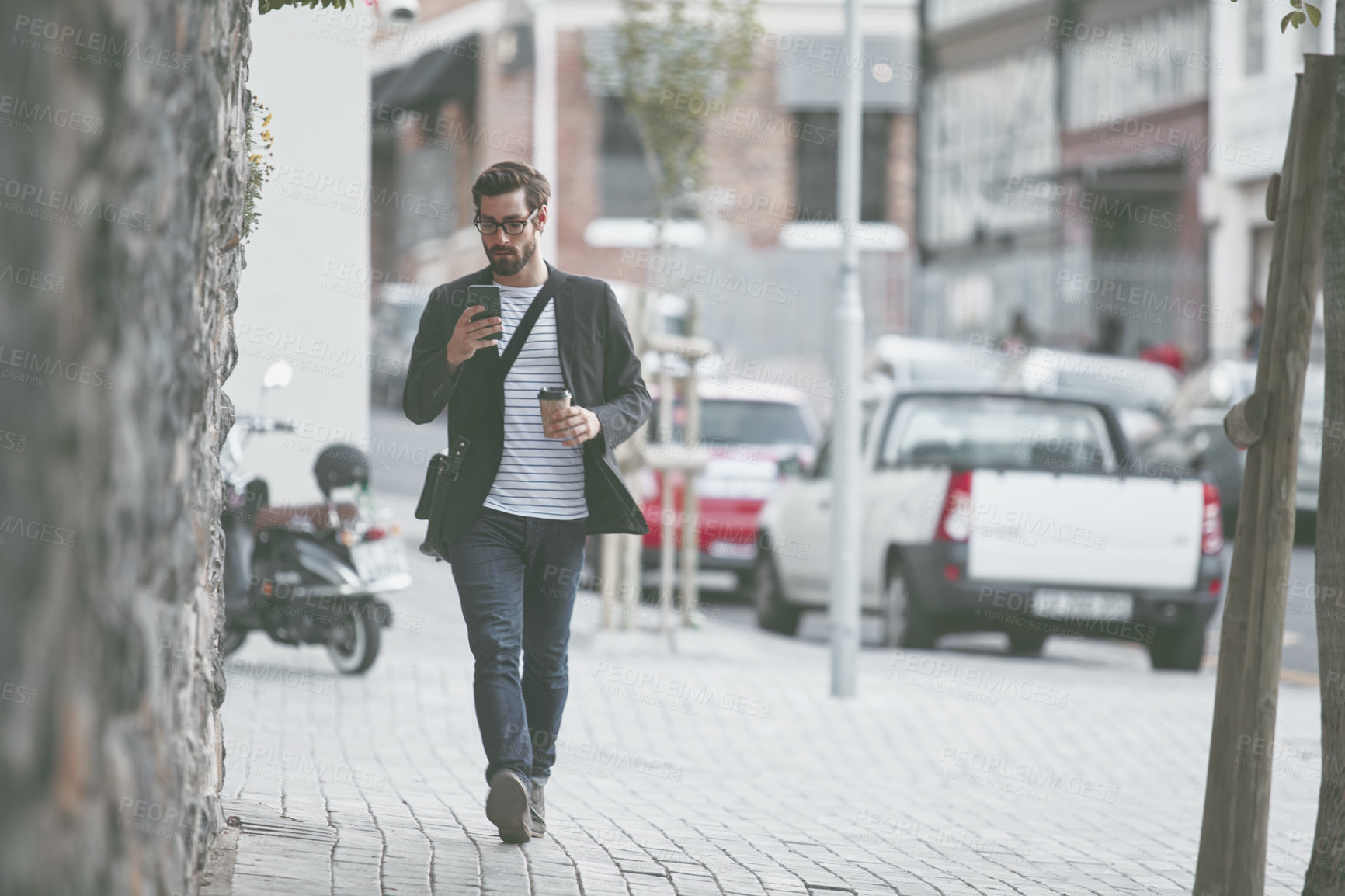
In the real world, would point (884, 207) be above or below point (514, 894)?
above

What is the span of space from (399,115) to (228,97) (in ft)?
106

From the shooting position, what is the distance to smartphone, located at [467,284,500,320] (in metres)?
5.06

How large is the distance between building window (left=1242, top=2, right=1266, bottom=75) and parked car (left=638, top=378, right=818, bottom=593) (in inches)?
755

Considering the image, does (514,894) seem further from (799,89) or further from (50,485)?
(799,89)

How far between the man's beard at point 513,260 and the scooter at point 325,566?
4404 millimetres

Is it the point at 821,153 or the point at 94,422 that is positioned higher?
the point at 821,153

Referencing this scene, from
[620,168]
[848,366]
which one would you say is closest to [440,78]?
[620,168]

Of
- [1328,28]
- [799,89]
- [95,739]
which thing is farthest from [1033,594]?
[799,89]

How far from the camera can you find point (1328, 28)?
28703mm

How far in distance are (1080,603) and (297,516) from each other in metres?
4.86

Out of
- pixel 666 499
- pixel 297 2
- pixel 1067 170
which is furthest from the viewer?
pixel 1067 170

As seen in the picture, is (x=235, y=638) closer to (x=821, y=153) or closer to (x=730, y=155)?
(x=730, y=155)

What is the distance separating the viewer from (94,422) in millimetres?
2598

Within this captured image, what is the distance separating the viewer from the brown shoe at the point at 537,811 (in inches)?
211
